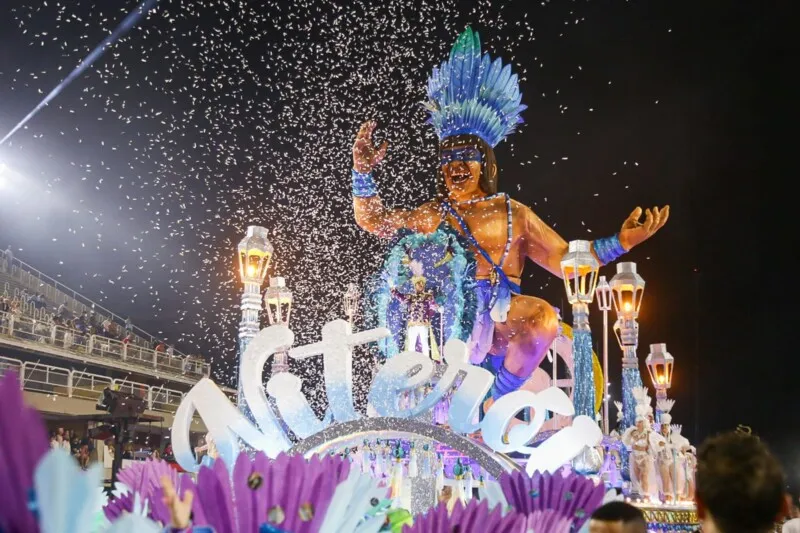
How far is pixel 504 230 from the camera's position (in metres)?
10.7

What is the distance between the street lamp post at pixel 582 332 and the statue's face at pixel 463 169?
190 cm

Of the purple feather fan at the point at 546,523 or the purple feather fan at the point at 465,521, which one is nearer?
the purple feather fan at the point at 465,521

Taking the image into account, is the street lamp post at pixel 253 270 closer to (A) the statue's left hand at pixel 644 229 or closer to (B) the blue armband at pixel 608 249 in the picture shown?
(B) the blue armband at pixel 608 249

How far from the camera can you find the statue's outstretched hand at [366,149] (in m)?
10.2

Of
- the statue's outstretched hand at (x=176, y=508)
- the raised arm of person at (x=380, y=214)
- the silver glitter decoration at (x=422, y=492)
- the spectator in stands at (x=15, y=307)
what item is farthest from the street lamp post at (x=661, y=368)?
the statue's outstretched hand at (x=176, y=508)

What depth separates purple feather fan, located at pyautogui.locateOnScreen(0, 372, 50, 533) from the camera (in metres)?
0.64

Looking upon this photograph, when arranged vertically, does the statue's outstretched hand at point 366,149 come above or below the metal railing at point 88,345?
above

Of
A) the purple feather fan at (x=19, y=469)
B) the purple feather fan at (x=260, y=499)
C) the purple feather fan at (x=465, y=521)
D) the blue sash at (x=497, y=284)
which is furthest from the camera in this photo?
the blue sash at (x=497, y=284)

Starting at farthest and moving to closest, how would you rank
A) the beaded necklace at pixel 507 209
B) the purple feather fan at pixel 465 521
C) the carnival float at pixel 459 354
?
the beaded necklace at pixel 507 209, the carnival float at pixel 459 354, the purple feather fan at pixel 465 521

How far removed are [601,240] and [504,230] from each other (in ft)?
4.22

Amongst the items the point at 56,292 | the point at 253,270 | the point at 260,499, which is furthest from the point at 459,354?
the point at 56,292

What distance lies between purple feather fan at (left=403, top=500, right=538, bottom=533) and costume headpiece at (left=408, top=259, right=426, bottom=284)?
8.50 meters

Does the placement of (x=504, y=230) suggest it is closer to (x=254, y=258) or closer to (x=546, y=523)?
(x=254, y=258)

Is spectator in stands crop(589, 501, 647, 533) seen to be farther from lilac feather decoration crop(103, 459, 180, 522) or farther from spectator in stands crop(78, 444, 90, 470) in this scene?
spectator in stands crop(78, 444, 90, 470)
